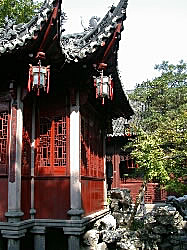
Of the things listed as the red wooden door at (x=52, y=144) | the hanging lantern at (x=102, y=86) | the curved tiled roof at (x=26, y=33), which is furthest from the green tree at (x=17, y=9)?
the hanging lantern at (x=102, y=86)

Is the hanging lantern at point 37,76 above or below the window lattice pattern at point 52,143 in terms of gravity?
above

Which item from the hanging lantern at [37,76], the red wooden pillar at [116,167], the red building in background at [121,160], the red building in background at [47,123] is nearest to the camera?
the hanging lantern at [37,76]

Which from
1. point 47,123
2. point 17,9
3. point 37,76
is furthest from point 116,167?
point 37,76

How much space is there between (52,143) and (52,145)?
1.7 inches

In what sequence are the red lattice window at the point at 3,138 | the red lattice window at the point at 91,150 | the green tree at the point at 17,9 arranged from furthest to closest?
the green tree at the point at 17,9, the red lattice window at the point at 91,150, the red lattice window at the point at 3,138

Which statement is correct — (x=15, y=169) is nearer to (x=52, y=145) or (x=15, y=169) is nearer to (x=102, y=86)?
(x=52, y=145)

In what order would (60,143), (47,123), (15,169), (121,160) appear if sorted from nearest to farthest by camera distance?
(15,169) < (60,143) < (47,123) < (121,160)

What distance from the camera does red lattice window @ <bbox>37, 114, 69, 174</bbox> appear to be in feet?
20.9

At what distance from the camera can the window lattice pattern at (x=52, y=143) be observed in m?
6.40

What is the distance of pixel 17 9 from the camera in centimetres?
1379

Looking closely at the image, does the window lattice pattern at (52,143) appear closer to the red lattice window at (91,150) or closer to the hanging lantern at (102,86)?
the red lattice window at (91,150)

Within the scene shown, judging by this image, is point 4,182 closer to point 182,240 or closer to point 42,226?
point 42,226

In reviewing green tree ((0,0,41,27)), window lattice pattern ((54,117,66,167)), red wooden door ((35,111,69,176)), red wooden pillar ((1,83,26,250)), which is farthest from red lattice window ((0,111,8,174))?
green tree ((0,0,41,27))

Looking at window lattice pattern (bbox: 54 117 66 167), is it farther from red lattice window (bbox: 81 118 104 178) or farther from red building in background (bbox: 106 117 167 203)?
red building in background (bbox: 106 117 167 203)
